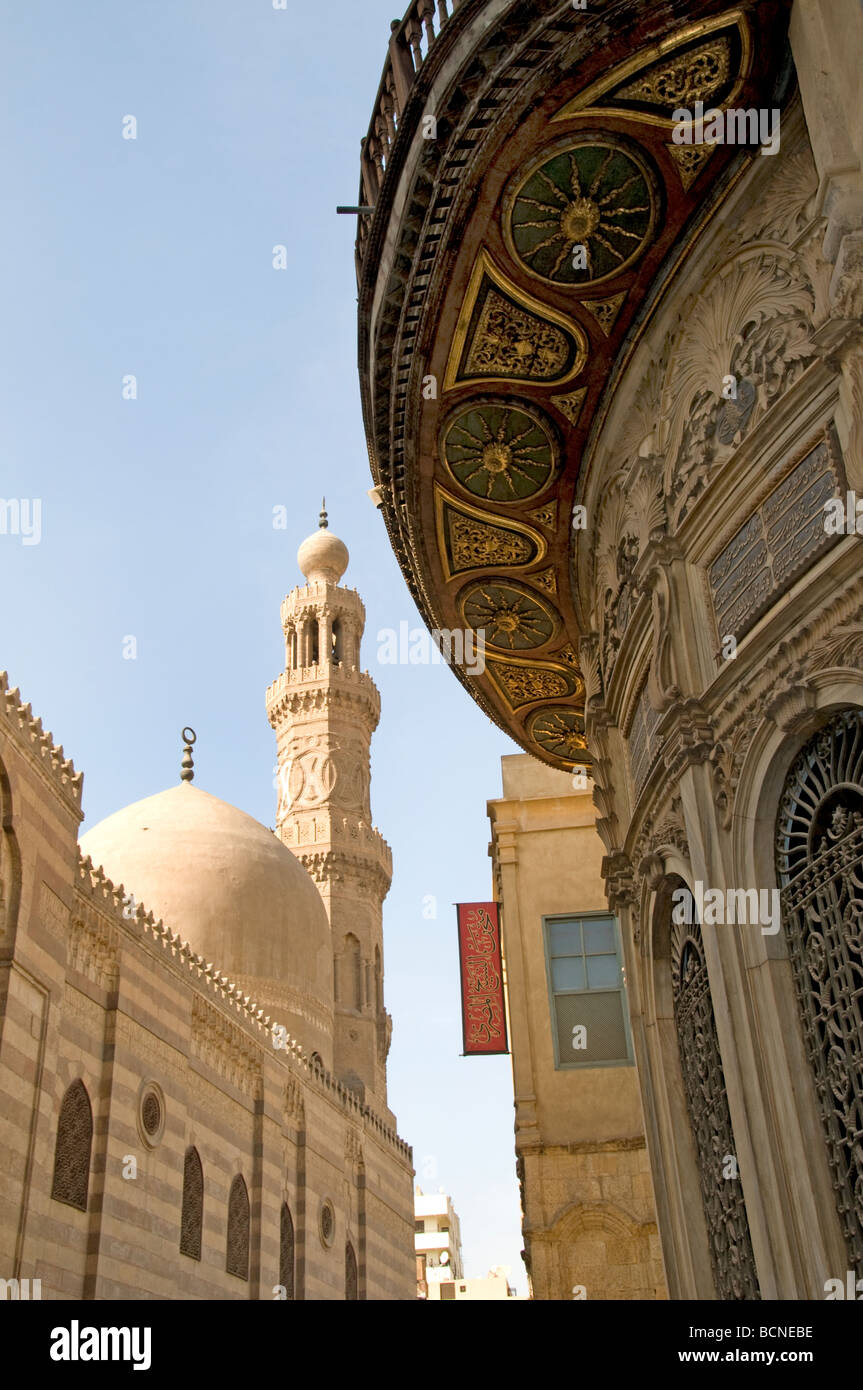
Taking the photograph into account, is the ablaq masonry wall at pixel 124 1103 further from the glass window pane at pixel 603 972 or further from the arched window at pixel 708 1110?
the arched window at pixel 708 1110

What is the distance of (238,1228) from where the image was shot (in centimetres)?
2022

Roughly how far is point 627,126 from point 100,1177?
13110 mm

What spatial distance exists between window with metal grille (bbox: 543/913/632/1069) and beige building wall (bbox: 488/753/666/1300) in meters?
0.12

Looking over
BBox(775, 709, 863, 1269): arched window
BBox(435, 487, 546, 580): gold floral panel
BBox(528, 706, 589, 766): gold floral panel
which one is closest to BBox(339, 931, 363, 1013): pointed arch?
BBox(528, 706, 589, 766): gold floral panel

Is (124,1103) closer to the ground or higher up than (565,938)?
closer to the ground

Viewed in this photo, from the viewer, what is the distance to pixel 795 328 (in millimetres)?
6500

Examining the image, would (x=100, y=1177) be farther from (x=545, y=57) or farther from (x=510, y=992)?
(x=545, y=57)

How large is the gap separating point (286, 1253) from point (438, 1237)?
59.6 m

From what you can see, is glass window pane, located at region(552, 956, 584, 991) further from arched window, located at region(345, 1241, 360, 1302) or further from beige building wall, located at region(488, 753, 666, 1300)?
arched window, located at region(345, 1241, 360, 1302)

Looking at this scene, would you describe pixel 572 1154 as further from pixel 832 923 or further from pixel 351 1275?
pixel 351 1275

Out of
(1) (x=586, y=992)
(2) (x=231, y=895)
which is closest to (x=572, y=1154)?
(1) (x=586, y=992)

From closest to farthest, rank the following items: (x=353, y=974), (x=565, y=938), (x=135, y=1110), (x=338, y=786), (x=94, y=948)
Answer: (x=94, y=948) → (x=135, y=1110) → (x=565, y=938) → (x=353, y=974) → (x=338, y=786)

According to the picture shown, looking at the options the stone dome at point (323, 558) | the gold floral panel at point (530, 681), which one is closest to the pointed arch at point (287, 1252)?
the gold floral panel at point (530, 681)
